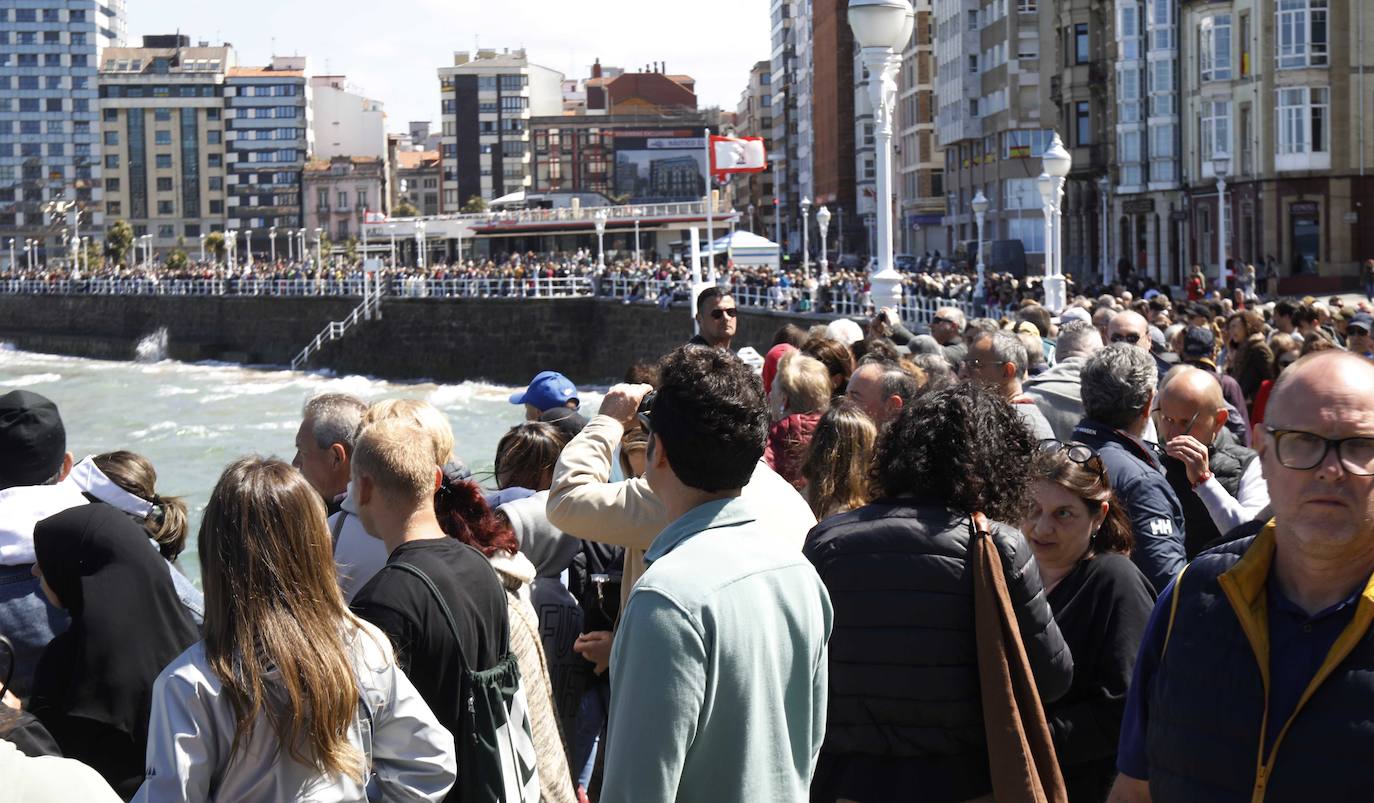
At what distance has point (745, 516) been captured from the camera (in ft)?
10.6

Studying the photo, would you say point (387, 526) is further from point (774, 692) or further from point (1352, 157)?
point (1352, 157)

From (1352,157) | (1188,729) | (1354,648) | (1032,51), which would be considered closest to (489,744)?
(1188,729)

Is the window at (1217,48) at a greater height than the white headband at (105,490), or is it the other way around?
the window at (1217,48)

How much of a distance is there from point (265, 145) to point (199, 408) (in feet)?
339

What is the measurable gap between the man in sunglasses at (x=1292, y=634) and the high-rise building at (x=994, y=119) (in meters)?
62.7

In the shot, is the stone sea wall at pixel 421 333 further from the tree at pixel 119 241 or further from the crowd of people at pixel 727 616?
the tree at pixel 119 241

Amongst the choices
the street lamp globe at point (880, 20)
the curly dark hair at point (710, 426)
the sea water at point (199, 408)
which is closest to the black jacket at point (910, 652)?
the curly dark hair at point (710, 426)

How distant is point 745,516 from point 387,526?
1.03 metres

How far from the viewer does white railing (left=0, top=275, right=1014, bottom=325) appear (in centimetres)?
3497

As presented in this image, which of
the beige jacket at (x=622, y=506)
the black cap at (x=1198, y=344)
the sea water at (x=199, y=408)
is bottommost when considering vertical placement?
the sea water at (x=199, y=408)

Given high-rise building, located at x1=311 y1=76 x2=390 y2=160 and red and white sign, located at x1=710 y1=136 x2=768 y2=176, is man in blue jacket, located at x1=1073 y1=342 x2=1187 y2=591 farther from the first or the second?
high-rise building, located at x1=311 y1=76 x2=390 y2=160

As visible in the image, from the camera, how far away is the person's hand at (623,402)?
4914mm

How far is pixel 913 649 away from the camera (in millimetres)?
3684

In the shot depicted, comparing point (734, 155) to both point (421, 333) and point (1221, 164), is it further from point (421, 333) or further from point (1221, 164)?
point (421, 333)
